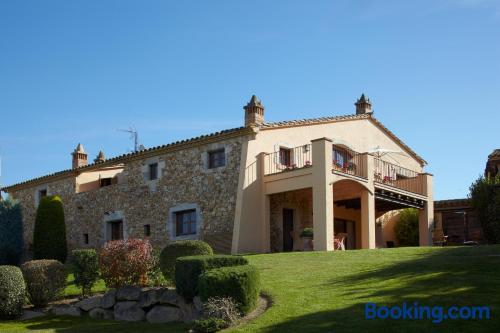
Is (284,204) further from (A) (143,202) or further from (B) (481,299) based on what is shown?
(B) (481,299)

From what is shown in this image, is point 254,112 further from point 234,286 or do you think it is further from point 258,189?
point 234,286

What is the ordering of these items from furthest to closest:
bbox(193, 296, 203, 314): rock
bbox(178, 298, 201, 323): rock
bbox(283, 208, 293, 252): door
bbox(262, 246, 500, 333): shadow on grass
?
bbox(283, 208, 293, 252): door < bbox(178, 298, 201, 323): rock < bbox(193, 296, 203, 314): rock < bbox(262, 246, 500, 333): shadow on grass

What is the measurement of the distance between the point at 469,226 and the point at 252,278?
63.2 feet

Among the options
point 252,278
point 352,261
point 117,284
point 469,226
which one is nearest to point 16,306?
point 117,284

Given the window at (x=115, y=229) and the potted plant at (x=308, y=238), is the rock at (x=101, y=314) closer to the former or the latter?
the potted plant at (x=308, y=238)

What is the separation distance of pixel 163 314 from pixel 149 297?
686 mm

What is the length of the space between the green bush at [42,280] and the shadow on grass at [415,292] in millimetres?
7648

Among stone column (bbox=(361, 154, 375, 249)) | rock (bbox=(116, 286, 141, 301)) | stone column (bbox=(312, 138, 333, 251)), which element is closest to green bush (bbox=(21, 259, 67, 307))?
rock (bbox=(116, 286, 141, 301))

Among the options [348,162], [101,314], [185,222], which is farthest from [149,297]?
[348,162]

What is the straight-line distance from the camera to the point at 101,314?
16.0m

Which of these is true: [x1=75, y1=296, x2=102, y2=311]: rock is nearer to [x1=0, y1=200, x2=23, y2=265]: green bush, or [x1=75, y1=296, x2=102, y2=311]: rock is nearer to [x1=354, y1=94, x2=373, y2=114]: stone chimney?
[x1=0, y1=200, x2=23, y2=265]: green bush

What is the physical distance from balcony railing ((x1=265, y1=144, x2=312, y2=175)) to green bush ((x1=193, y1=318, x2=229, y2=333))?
1221 centimetres

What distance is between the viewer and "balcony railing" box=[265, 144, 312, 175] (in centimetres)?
2392

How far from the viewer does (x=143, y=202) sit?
2653 cm
